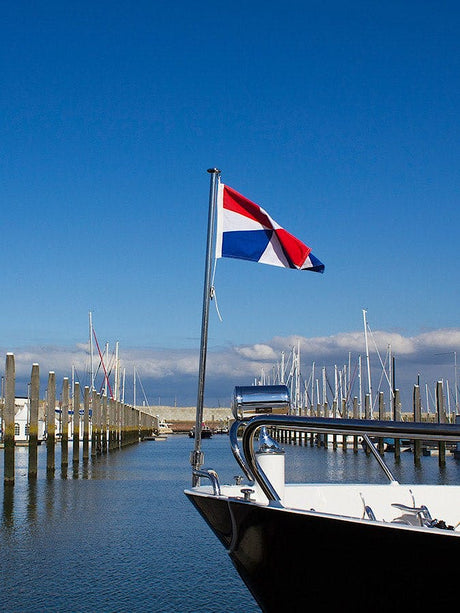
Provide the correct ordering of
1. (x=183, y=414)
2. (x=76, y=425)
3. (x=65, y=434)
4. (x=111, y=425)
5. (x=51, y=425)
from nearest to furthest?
1. (x=51, y=425)
2. (x=65, y=434)
3. (x=76, y=425)
4. (x=111, y=425)
5. (x=183, y=414)

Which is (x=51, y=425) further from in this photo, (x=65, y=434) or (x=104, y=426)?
(x=104, y=426)

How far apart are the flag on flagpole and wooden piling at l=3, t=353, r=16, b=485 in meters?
12.8

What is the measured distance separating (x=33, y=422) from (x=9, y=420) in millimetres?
2408

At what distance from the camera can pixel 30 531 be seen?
42.3 feet

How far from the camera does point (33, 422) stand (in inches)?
861

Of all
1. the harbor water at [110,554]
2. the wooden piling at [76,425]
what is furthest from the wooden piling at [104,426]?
the harbor water at [110,554]

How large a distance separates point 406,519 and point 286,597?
0.99 m

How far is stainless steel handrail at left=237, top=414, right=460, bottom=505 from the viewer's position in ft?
13.0

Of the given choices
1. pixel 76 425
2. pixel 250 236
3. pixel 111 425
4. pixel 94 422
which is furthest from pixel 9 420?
pixel 111 425

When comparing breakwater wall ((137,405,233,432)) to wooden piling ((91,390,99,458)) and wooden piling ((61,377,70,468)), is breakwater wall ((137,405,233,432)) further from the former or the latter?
wooden piling ((61,377,70,468))

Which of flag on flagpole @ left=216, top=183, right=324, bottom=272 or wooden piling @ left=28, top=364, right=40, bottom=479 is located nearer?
flag on flagpole @ left=216, top=183, right=324, bottom=272

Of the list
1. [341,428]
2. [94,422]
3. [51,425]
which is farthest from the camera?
[94,422]

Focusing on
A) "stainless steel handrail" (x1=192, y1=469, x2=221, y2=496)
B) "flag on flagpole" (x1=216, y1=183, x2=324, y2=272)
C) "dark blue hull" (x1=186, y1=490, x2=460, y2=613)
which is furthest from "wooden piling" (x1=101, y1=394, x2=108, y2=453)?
"dark blue hull" (x1=186, y1=490, x2=460, y2=613)

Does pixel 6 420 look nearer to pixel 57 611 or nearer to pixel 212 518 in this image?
pixel 57 611
